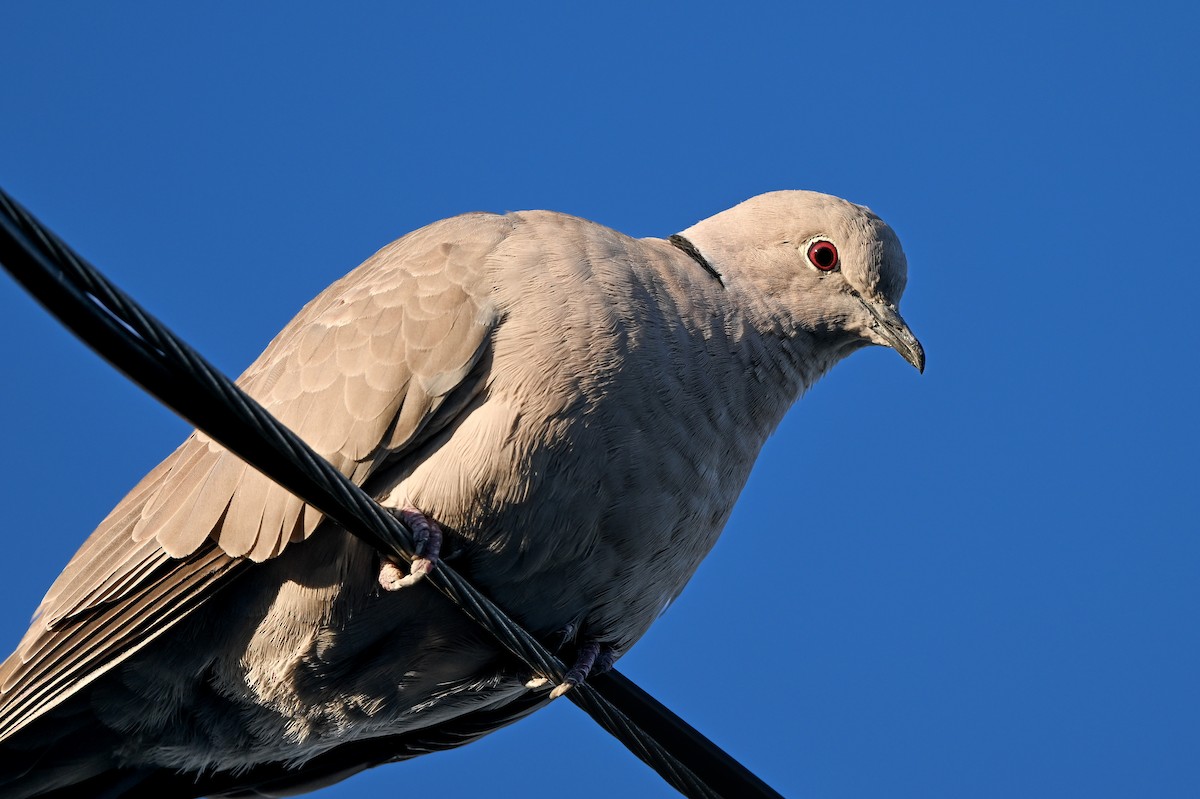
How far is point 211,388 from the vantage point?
268 cm

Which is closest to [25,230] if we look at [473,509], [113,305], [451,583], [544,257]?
[113,305]

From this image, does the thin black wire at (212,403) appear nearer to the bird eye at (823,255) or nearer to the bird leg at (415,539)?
the bird leg at (415,539)

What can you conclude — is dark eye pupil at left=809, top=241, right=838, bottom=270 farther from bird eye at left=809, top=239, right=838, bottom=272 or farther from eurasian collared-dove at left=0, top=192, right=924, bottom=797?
eurasian collared-dove at left=0, top=192, right=924, bottom=797

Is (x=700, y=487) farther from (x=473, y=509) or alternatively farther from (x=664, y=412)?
(x=473, y=509)

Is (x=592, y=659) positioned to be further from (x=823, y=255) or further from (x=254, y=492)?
(x=823, y=255)

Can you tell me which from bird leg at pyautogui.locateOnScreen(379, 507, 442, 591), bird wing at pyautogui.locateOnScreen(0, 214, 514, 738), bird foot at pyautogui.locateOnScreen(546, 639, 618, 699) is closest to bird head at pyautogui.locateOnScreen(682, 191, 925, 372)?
bird wing at pyautogui.locateOnScreen(0, 214, 514, 738)

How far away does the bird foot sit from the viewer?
477 cm

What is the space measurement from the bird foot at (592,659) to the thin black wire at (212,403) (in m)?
0.61

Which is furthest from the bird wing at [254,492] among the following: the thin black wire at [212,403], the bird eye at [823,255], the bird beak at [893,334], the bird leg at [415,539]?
the bird beak at [893,334]

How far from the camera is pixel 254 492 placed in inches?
→ 170

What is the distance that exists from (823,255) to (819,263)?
1.9 inches

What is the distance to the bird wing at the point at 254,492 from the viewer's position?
171 inches

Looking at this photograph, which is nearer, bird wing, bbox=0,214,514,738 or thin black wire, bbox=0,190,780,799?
thin black wire, bbox=0,190,780,799

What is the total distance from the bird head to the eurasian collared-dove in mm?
338
